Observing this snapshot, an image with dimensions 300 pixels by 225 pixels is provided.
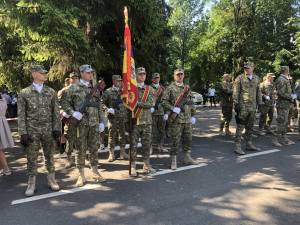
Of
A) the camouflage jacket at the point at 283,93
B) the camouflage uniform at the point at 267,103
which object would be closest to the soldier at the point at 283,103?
the camouflage jacket at the point at 283,93

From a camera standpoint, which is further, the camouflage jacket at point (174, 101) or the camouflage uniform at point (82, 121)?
the camouflage jacket at point (174, 101)

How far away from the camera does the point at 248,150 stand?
9.70 m

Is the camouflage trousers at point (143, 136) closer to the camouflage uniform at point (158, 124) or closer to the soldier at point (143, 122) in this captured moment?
the soldier at point (143, 122)

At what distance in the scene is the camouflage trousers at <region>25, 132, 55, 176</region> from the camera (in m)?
6.62

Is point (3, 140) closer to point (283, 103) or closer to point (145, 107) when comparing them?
point (145, 107)

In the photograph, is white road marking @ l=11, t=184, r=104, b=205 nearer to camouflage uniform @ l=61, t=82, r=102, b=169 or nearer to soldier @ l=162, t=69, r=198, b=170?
camouflage uniform @ l=61, t=82, r=102, b=169

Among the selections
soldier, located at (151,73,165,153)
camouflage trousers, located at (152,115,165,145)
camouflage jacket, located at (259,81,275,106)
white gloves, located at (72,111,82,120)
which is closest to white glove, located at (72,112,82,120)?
white gloves, located at (72,111,82,120)

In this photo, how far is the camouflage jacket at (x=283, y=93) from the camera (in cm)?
1045

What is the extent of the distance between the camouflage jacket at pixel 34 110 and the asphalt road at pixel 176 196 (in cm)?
117

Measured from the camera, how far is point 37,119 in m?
6.59

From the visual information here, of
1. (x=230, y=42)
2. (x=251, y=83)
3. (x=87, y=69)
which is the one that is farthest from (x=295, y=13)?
(x=87, y=69)

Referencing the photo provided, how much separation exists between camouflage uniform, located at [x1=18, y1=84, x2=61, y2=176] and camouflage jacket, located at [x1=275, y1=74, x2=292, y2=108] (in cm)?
638

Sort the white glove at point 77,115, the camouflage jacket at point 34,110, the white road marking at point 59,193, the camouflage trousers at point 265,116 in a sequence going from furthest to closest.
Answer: the camouflage trousers at point 265,116 < the white glove at point 77,115 < the camouflage jacket at point 34,110 < the white road marking at point 59,193

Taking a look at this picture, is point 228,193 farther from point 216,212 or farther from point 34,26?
point 34,26
